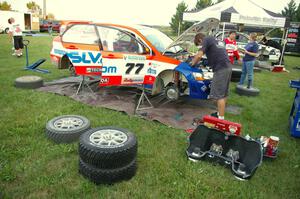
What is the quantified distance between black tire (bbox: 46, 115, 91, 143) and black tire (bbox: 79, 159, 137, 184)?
84 cm

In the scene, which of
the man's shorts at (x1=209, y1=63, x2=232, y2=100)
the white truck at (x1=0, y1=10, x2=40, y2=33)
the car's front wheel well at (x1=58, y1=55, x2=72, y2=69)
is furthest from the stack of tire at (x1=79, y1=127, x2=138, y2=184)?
the white truck at (x1=0, y1=10, x2=40, y2=33)

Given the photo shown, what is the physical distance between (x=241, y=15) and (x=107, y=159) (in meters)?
9.28

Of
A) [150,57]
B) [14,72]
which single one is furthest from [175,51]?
[14,72]

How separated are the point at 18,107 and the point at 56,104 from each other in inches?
28.0

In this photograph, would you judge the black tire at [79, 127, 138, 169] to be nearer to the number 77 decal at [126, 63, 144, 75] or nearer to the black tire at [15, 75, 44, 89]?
the number 77 decal at [126, 63, 144, 75]

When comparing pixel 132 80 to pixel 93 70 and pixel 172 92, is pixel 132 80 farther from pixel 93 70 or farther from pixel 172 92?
pixel 93 70

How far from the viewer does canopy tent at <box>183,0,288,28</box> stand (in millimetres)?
10006

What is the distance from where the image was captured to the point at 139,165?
3285 mm

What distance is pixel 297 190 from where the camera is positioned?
3.05 meters

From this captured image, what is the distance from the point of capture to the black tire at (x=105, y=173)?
9.07 ft

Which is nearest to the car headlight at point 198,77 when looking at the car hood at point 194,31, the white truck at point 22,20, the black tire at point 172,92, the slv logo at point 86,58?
the black tire at point 172,92

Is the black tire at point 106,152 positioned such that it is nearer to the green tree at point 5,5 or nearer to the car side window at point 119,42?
the car side window at point 119,42

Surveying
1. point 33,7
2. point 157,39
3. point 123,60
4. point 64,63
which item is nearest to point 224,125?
point 123,60

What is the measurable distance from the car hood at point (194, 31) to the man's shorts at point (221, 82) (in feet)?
3.45
